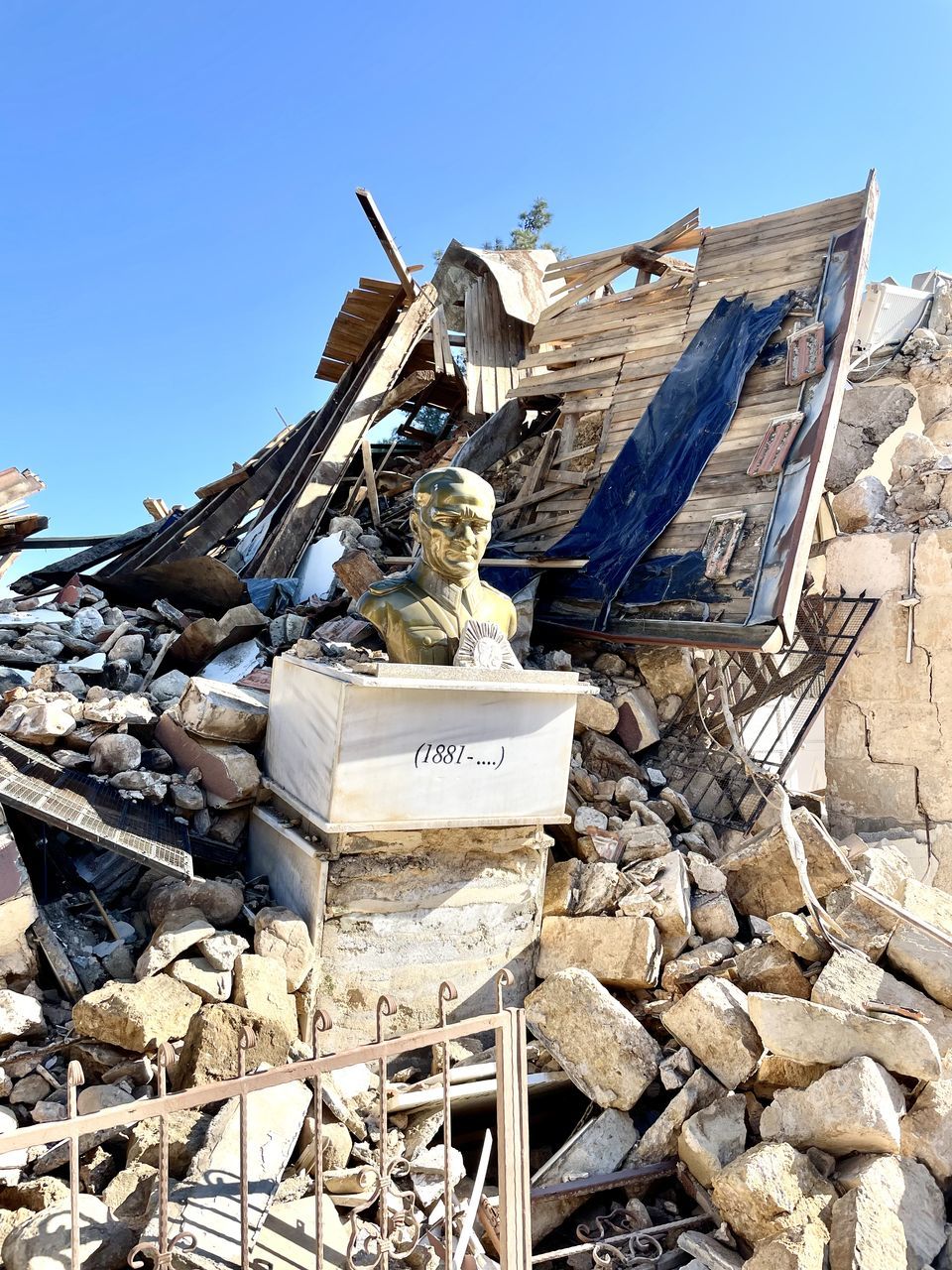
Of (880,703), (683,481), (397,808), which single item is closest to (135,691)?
(397,808)

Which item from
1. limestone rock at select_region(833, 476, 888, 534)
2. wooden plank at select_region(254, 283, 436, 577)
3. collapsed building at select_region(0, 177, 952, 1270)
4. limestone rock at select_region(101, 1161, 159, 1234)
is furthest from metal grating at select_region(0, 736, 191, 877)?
limestone rock at select_region(833, 476, 888, 534)

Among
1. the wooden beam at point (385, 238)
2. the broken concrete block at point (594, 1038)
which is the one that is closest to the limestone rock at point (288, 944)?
the broken concrete block at point (594, 1038)

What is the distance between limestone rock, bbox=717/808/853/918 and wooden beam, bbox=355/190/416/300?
7223mm

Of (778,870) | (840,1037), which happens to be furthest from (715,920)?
(840,1037)

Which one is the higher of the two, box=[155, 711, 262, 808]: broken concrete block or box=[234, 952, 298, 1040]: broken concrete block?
box=[155, 711, 262, 808]: broken concrete block

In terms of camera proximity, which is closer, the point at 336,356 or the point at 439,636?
the point at 439,636

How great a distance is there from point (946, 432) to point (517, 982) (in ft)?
25.1

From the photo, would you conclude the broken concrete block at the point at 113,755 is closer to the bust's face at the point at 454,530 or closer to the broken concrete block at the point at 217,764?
the broken concrete block at the point at 217,764

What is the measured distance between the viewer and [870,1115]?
125 inches

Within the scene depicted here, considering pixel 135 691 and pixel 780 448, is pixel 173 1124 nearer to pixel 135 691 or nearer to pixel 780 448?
pixel 135 691

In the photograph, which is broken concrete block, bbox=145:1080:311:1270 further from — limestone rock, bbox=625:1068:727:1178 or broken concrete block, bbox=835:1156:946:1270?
broken concrete block, bbox=835:1156:946:1270

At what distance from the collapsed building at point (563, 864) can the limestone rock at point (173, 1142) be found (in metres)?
0.03

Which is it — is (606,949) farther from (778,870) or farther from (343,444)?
(343,444)

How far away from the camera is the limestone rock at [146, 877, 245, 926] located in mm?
4098
